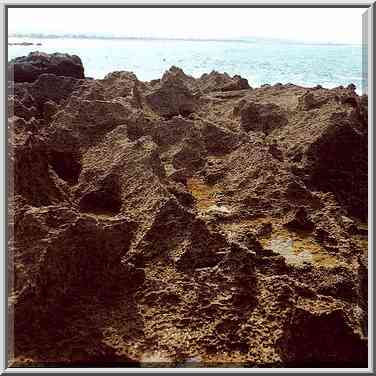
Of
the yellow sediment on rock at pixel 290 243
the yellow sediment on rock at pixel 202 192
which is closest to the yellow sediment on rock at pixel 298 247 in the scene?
the yellow sediment on rock at pixel 290 243

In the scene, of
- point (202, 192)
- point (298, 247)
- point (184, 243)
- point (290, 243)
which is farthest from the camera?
point (202, 192)

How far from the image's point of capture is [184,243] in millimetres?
11570

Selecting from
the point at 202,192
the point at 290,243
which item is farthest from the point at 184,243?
the point at 202,192

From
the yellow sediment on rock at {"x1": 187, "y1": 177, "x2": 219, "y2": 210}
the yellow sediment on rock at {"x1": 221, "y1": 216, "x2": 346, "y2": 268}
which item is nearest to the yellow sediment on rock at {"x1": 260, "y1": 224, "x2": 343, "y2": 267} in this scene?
the yellow sediment on rock at {"x1": 221, "y1": 216, "x2": 346, "y2": 268}

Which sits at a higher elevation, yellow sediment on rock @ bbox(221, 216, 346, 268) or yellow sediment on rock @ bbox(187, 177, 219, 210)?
yellow sediment on rock @ bbox(187, 177, 219, 210)

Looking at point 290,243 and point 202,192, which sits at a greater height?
point 202,192

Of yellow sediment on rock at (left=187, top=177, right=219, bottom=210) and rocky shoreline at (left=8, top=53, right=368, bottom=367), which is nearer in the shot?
rocky shoreline at (left=8, top=53, right=368, bottom=367)

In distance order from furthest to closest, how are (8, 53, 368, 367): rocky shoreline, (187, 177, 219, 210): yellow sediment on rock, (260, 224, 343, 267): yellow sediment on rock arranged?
1. (187, 177, 219, 210): yellow sediment on rock
2. (260, 224, 343, 267): yellow sediment on rock
3. (8, 53, 368, 367): rocky shoreline

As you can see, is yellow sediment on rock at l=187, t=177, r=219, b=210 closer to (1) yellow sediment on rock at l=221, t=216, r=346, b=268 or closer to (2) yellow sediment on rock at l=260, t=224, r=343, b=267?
(1) yellow sediment on rock at l=221, t=216, r=346, b=268

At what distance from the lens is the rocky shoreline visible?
902 centimetres

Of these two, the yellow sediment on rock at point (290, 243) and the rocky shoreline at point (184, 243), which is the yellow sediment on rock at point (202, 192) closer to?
the rocky shoreline at point (184, 243)

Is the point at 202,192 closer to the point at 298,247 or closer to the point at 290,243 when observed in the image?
the point at 290,243

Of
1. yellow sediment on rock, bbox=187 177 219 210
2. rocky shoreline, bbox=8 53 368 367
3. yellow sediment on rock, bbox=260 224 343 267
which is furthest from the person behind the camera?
yellow sediment on rock, bbox=187 177 219 210

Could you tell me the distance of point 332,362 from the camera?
8.51 metres
